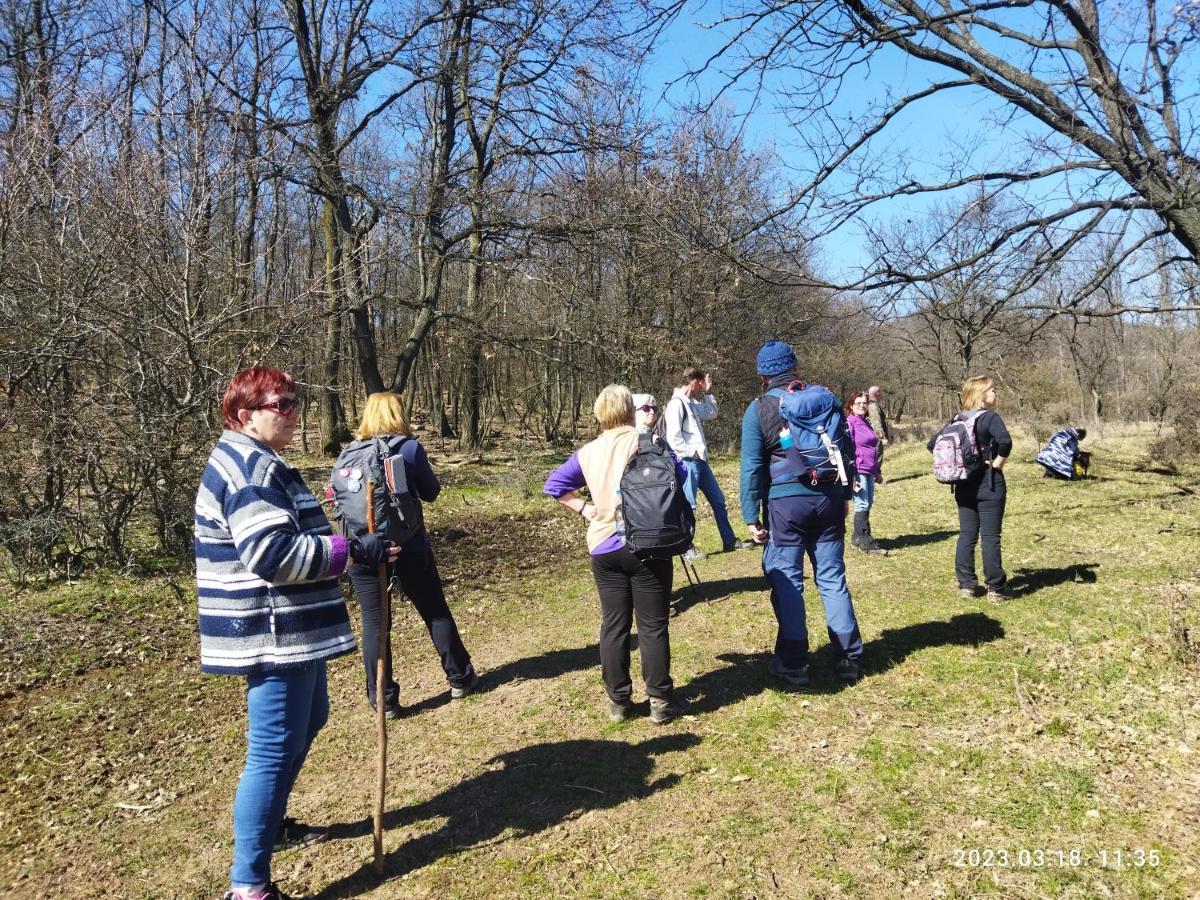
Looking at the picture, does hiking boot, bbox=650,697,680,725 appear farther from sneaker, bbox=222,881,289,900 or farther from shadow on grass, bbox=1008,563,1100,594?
shadow on grass, bbox=1008,563,1100,594

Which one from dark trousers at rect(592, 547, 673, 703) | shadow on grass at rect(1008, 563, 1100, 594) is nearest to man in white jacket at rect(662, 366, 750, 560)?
shadow on grass at rect(1008, 563, 1100, 594)

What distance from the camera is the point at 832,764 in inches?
141

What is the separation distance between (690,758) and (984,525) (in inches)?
138

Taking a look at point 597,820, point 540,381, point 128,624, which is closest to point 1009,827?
point 597,820

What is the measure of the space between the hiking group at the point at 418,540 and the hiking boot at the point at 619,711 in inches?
0.8

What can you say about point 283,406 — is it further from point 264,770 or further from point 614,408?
point 614,408

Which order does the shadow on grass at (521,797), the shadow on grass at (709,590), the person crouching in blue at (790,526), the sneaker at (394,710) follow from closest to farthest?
the shadow on grass at (521,797), the person crouching in blue at (790,526), the sneaker at (394,710), the shadow on grass at (709,590)

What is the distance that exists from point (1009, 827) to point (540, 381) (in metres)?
19.0

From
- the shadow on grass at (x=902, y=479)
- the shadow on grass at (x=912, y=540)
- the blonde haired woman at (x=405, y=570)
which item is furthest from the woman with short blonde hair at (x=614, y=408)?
the shadow on grass at (x=902, y=479)

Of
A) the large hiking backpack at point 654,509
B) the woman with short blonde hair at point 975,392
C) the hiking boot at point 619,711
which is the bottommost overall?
the hiking boot at point 619,711

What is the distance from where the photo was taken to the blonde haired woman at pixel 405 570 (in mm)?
4430

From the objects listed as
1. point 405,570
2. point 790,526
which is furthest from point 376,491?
point 790,526

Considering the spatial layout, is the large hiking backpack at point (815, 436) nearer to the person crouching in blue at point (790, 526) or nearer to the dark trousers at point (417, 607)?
the person crouching in blue at point (790, 526)

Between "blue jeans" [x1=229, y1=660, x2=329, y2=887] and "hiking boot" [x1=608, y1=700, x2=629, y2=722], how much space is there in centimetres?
194
